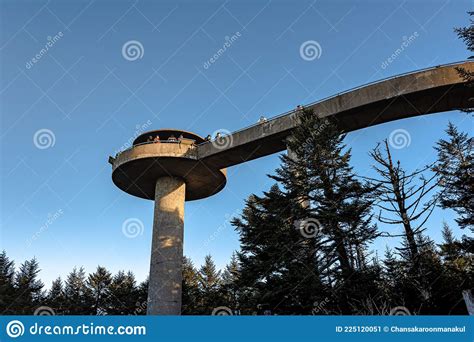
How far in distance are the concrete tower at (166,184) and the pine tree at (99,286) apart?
892 inches

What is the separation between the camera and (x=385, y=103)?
18453 mm

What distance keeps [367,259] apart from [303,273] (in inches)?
95.8

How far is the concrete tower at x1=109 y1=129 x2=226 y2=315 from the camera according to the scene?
2233 cm

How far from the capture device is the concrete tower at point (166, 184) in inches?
879

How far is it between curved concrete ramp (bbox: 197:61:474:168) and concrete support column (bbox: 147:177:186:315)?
5991mm

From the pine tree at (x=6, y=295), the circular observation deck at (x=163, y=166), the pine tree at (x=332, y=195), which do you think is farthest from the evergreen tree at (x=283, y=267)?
the pine tree at (x=6, y=295)

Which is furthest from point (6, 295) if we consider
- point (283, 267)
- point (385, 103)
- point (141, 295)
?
point (385, 103)

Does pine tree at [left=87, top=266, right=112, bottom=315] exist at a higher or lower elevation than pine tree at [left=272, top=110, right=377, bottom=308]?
higher

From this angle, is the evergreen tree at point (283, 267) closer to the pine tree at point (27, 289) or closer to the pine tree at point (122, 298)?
the pine tree at point (122, 298)

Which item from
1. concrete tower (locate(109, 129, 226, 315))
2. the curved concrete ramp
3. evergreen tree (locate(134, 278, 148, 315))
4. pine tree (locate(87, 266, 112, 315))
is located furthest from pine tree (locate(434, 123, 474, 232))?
pine tree (locate(87, 266, 112, 315))

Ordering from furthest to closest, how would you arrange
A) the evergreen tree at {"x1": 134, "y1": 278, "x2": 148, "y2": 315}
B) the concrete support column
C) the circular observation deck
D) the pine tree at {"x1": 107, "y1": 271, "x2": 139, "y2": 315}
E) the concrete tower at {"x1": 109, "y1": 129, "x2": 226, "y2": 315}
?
the pine tree at {"x1": 107, "y1": 271, "x2": 139, "y2": 315}
the evergreen tree at {"x1": 134, "y1": 278, "x2": 148, "y2": 315}
the circular observation deck
the concrete tower at {"x1": 109, "y1": 129, "x2": 226, "y2": 315}
the concrete support column

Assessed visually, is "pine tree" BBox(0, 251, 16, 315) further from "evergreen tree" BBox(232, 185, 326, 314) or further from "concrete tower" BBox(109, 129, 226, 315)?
"evergreen tree" BBox(232, 185, 326, 314)
